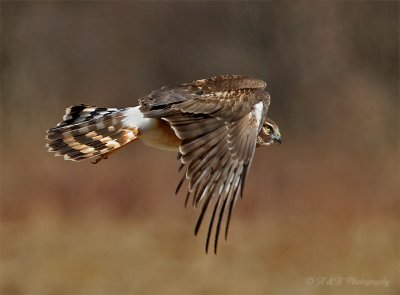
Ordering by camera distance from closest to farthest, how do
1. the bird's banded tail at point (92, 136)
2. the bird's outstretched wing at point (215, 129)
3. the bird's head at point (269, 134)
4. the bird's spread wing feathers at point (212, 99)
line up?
the bird's outstretched wing at point (215, 129)
the bird's spread wing feathers at point (212, 99)
the bird's banded tail at point (92, 136)
the bird's head at point (269, 134)

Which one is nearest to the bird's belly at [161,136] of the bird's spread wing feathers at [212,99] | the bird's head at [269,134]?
the bird's spread wing feathers at [212,99]

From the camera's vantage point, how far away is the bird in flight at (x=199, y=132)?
4.99 meters

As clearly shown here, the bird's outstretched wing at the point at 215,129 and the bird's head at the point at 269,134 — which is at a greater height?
the bird's outstretched wing at the point at 215,129

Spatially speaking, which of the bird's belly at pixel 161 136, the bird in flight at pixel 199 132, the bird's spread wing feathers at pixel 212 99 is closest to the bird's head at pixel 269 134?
the bird in flight at pixel 199 132

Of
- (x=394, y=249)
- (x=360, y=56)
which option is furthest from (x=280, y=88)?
(x=394, y=249)

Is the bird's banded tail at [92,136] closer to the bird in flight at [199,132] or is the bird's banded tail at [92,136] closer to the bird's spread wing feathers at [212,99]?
the bird in flight at [199,132]

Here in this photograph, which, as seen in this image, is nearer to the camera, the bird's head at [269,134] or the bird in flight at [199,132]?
the bird in flight at [199,132]

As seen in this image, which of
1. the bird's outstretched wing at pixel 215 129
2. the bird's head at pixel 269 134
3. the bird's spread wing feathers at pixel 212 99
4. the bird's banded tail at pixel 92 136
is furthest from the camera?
the bird's head at pixel 269 134

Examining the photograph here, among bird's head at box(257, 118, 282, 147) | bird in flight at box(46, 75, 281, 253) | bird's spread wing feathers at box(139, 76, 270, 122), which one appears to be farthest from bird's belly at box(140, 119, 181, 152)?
bird's head at box(257, 118, 282, 147)

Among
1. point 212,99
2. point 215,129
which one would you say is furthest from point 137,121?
point 215,129

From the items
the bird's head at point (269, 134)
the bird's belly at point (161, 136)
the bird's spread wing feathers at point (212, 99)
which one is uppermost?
the bird's spread wing feathers at point (212, 99)

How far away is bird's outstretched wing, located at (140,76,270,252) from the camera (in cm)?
498

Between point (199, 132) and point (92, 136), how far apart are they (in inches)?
33.6

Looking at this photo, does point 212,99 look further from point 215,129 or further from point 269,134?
point 269,134
